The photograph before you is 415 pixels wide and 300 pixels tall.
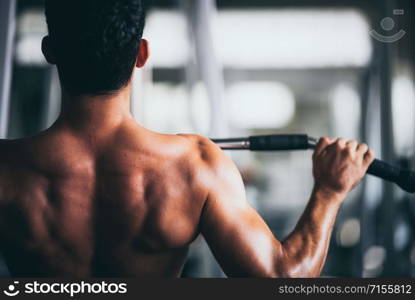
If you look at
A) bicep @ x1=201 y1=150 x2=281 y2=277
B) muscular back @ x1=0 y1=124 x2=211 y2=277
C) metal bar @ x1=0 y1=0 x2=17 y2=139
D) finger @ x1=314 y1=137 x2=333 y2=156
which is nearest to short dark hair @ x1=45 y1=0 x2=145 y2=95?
muscular back @ x1=0 y1=124 x2=211 y2=277

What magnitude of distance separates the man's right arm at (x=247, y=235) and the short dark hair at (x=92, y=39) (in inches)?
10.9

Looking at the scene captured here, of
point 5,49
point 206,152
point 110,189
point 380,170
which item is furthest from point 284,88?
point 110,189

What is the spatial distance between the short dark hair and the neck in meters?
0.02

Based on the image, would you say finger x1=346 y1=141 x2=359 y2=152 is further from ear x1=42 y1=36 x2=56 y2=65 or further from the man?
ear x1=42 y1=36 x2=56 y2=65

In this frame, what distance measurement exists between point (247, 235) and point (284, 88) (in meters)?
5.47

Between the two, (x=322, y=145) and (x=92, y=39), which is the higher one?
(x=92, y=39)

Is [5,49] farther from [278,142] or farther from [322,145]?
[322,145]

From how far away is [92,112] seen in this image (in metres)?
1.00

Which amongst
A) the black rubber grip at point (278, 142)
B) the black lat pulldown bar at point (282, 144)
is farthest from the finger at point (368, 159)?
the black rubber grip at point (278, 142)

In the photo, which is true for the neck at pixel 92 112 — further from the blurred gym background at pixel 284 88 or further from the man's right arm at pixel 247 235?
the blurred gym background at pixel 284 88

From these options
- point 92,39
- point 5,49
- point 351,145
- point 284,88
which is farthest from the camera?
point 284,88

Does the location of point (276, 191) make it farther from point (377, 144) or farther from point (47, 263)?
point (47, 263)

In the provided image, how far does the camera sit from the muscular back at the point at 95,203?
3.17ft

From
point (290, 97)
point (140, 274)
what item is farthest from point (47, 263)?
point (290, 97)
